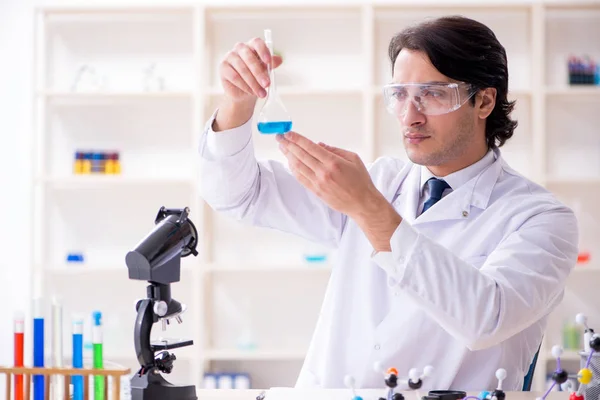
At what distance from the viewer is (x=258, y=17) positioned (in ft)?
13.7

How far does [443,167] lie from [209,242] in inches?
89.3

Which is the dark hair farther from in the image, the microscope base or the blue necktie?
the microscope base

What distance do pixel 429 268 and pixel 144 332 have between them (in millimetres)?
531

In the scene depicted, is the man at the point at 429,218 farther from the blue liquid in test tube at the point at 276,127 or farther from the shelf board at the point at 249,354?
the shelf board at the point at 249,354

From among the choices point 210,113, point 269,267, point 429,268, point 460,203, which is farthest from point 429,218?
point 210,113

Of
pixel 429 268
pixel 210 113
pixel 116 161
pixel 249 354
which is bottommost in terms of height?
pixel 249 354

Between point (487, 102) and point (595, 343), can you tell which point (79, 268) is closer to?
point (487, 102)

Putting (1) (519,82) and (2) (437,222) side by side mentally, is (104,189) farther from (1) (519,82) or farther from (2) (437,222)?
(2) (437,222)

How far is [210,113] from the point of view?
13.4ft

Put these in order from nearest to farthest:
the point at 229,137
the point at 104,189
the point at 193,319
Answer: the point at 229,137 < the point at 193,319 < the point at 104,189

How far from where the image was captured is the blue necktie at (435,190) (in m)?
1.90

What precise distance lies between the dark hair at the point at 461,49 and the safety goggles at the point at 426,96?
53 mm

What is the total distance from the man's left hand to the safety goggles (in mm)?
393

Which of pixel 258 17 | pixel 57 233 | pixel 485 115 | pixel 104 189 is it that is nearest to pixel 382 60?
pixel 258 17
